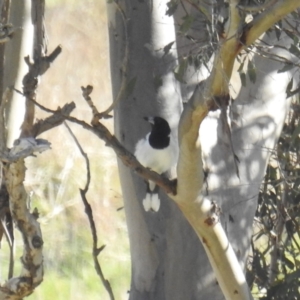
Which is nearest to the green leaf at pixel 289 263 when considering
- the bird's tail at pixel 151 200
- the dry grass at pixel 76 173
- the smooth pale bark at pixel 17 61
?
the bird's tail at pixel 151 200

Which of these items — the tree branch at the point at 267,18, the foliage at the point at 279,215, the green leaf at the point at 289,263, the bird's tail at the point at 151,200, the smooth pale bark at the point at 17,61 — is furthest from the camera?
the green leaf at the point at 289,263

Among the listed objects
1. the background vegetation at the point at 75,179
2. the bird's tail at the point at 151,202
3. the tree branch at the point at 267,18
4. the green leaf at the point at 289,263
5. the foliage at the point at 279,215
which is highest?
the background vegetation at the point at 75,179

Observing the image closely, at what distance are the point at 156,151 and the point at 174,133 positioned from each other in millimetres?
237

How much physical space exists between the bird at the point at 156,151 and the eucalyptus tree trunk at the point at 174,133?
0.10 ft

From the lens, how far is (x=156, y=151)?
8.93 ft

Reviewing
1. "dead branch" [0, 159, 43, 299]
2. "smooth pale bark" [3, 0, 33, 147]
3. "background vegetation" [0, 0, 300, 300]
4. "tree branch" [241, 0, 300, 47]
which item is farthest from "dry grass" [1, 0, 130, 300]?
"tree branch" [241, 0, 300, 47]

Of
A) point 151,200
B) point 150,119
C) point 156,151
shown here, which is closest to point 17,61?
point 150,119

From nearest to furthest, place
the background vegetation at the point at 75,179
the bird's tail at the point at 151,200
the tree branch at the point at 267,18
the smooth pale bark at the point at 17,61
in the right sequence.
Answer: the tree branch at the point at 267,18, the smooth pale bark at the point at 17,61, the bird's tail at the point at 151,200, the background vegetation at the point at 75,179

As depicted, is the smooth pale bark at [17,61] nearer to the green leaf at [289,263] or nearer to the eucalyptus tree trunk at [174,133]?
the eucalyptus tree trunk at [174,133]

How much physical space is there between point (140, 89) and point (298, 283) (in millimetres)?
1050

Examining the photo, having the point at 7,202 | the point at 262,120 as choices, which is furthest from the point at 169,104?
the point at 7,202

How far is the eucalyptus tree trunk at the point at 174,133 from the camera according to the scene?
225cm

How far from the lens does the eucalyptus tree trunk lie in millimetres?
2254

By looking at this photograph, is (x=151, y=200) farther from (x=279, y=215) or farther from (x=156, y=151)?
(x=279, y=215)
